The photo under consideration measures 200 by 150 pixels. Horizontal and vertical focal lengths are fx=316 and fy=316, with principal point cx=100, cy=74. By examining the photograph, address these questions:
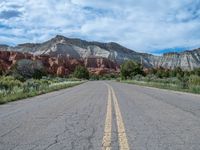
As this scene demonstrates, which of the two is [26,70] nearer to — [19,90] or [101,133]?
[19,90]

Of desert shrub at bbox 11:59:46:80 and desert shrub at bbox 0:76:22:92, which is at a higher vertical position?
desert shrub at bbox 11:59:46:80

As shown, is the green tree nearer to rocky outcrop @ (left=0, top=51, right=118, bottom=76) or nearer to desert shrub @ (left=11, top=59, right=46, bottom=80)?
rocky outcrop @ (left=0, top=51, right=118, bottom=76)

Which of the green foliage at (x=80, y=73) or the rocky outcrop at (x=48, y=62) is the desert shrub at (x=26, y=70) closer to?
the rocky outcrop at (x=48, y=62)

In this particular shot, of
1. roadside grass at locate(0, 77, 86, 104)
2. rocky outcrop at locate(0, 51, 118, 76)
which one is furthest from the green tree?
roadside grass at locate(0, 77, 86, 104)

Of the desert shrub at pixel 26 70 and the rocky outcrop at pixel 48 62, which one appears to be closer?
the desert shrub at pixel 26 70

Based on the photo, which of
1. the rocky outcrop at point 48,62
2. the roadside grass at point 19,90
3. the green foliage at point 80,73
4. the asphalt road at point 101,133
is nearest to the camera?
the asphalt road at point 101,133

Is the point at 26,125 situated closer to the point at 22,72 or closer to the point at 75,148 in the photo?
the point at 75,148

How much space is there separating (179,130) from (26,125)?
3960 mm

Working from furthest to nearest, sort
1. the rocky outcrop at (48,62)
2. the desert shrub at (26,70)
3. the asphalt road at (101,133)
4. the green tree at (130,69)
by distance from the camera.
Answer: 1. the rocky outcrop at (48,62)
2. the green tree at (130,69)
3. the desert shrub at (26,70)
4. the asphalt road at (101,133)

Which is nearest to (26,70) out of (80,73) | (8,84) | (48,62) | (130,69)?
(130,69)

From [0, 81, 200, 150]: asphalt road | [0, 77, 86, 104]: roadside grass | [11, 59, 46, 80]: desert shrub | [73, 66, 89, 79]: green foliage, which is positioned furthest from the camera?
[73, 66, 89, 79]: green foliage

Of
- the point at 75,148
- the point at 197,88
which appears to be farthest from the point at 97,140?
the point at 197,88

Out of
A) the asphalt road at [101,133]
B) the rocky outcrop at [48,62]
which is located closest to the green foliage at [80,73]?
the rocky outcrop at [48,62]

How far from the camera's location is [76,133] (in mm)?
7227
